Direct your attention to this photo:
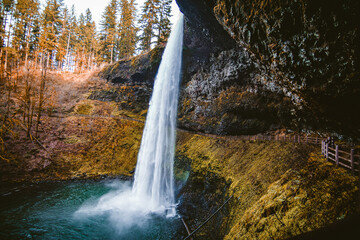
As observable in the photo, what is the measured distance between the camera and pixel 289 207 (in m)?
4.91

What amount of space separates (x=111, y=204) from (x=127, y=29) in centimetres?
3135

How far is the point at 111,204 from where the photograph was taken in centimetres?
1161

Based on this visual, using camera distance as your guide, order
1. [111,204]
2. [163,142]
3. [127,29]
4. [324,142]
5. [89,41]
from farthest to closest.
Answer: [89,41] < [127,29] < [163,142] < [111,204] < [324,142]

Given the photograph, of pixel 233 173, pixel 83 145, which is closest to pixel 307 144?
pixel 233 173

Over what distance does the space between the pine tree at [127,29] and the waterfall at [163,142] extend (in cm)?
1630

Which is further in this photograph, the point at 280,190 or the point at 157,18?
the point at 157,18

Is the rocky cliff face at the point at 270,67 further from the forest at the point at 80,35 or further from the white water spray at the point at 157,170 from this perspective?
the forest at the point at 80,35

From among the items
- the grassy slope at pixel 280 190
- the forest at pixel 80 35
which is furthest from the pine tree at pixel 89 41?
the grassy slope at pixel 280 190

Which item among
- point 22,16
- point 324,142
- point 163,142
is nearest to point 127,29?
point 22,16

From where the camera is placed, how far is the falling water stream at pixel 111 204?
342 inches

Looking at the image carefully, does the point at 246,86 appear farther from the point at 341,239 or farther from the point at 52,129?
the point at 52,129

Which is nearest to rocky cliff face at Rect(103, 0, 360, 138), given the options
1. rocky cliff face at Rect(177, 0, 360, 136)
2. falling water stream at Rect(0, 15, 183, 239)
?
rocky cliff face at Rect(177, 0, 360, 136)

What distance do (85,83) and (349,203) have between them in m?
31.6

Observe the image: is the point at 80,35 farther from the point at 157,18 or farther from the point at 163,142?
the point at 163,142
